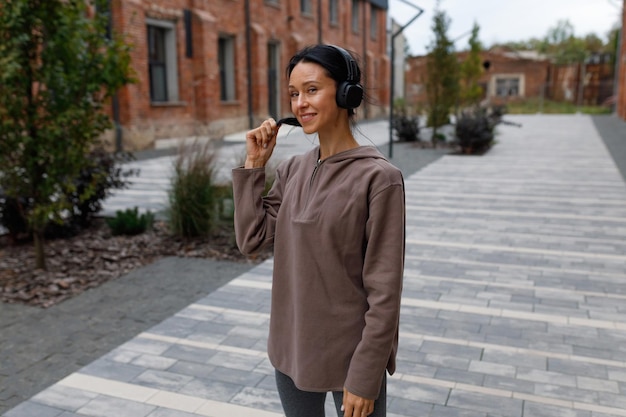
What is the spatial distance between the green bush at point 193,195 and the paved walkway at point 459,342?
3.98 ft

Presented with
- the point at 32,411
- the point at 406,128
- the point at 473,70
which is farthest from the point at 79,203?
the point at 473,70

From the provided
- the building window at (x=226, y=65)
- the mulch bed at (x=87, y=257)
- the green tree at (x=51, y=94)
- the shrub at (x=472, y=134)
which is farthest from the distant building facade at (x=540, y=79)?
the green tree at (x=51, y=94)

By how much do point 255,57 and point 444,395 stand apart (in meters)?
23.4

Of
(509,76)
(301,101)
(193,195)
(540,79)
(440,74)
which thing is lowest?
(193,195)

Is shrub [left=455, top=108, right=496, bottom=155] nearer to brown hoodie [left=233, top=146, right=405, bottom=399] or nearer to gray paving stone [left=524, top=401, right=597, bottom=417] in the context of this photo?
gray paving stone [left=524, top=401, right=597, bottom=417]

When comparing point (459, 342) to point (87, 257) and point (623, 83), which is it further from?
point (623, 83)

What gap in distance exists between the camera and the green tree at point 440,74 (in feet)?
63.0

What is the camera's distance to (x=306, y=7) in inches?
1228

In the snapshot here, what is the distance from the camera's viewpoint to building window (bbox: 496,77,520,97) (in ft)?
178

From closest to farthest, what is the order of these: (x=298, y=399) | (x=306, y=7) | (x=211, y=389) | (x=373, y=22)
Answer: (x=298, y=399) < (x=211, y=389) < (x=306, y=7) < (x=373, y=22)

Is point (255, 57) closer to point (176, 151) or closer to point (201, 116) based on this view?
point (201, 116)

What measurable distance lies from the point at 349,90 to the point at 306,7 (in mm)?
31155

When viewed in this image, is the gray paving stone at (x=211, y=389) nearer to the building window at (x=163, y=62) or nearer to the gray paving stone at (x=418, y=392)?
the gray paving stone at (x=418, y=392)

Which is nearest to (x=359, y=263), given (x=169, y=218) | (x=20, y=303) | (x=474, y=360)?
(x=474, y=360)
